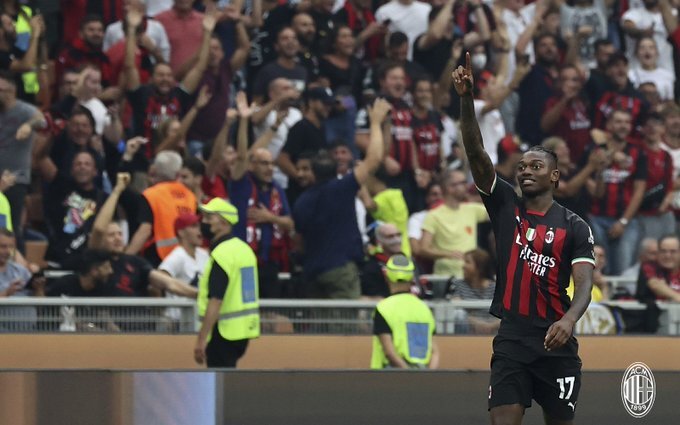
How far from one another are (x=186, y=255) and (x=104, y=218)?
2.46 ft

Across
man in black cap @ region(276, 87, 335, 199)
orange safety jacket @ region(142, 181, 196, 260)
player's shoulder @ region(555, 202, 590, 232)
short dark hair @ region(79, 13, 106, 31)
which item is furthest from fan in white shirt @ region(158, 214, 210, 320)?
player's shoulder @ region(555, 202, 590, 232)

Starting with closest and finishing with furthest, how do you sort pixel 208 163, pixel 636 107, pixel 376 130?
pixel 376 130 → pixel 208 163 → pixel 636 107

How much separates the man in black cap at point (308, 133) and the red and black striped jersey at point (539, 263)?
20.6 feet

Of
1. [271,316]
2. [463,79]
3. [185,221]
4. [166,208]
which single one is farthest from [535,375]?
[166,208]

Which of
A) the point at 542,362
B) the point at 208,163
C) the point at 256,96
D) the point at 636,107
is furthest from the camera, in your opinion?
the point at 636,107

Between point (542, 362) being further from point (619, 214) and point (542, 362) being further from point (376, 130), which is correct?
point (619, 214)

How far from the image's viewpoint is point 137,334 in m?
12.4

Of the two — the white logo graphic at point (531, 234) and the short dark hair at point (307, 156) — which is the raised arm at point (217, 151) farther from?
the white logo graphic at point (531, 234)

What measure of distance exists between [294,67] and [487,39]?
2.64m

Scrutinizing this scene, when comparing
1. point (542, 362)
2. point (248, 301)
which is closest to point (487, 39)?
point (248, 301)

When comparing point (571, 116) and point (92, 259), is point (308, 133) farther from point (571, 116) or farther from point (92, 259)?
point (571, 116)

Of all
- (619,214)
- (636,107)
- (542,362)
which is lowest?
(542,362)

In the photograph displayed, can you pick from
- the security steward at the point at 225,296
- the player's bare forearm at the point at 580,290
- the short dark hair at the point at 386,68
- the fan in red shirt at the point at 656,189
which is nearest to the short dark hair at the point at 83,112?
the security steward at the point at 225,296

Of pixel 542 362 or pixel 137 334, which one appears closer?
pixel 542 362
